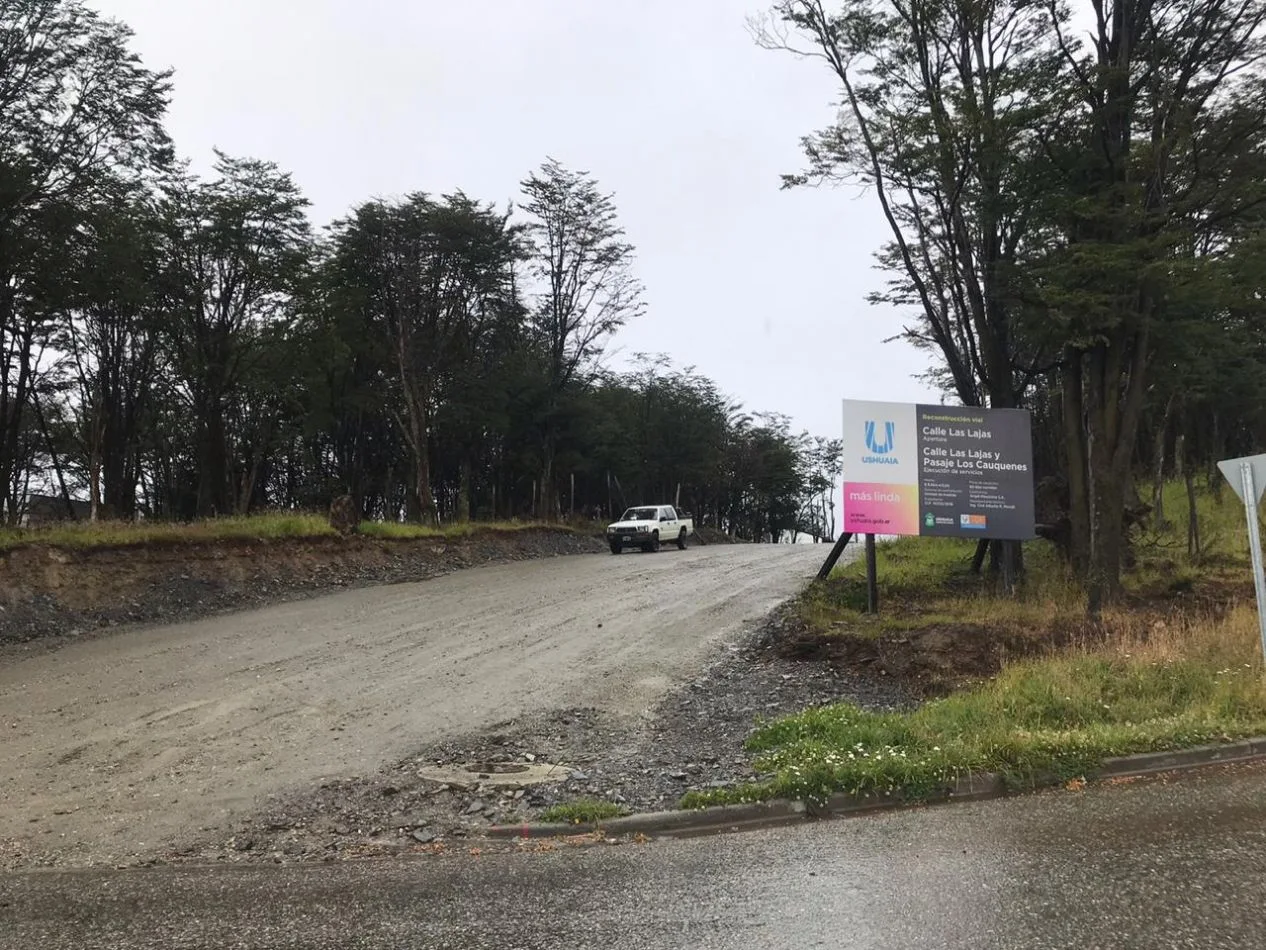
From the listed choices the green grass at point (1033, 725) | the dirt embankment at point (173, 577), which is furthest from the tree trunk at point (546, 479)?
the green grass at point (1033, 725)

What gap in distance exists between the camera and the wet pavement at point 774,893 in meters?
4.48

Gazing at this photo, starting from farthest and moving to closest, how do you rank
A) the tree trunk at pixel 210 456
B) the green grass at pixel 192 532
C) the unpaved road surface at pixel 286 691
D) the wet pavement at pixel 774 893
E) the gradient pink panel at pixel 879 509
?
1. the tree trunk at pixel 210 456
2. the green grass at pixel 192 532
3. the gradient pink panel at pixel 879 509
4. the unpaved road surface at pixel 286 691
5. the wet pavement at pixel 774 893

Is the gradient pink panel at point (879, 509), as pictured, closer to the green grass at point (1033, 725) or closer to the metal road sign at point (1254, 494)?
the green grass at point (1033, 725)

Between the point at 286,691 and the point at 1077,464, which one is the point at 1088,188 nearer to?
the point at 1077,464

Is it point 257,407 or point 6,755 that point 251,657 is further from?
point 257,407

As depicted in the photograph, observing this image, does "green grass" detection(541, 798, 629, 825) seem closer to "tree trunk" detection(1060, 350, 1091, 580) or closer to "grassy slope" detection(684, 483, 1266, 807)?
"grassy slope" detection(684, 483, 1266, 807)

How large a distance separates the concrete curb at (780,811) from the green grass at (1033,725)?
7 centimetres

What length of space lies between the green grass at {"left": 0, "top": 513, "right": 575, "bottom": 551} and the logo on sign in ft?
45.5

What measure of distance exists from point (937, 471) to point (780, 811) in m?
8.93

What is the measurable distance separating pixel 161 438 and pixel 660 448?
2716cm

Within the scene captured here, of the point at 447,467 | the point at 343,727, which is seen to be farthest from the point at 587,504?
the point at 343,727

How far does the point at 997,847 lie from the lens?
5703 millimetres

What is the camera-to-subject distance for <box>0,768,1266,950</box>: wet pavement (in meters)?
4.48

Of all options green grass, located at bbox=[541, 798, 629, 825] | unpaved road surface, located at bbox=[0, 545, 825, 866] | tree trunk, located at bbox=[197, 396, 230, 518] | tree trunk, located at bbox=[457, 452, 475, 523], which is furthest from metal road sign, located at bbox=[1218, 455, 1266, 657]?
tree trunk, located at bbox=[197, 396, 230, 518]
